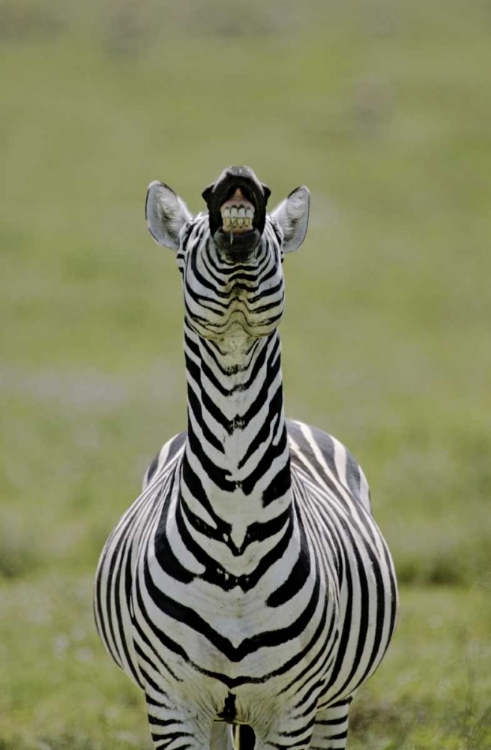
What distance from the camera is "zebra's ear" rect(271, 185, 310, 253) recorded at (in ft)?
14.1

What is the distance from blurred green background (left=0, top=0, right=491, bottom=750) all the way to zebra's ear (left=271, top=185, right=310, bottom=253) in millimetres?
2820

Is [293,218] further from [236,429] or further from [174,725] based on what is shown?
[174,725]

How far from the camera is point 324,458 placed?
18.9 ft

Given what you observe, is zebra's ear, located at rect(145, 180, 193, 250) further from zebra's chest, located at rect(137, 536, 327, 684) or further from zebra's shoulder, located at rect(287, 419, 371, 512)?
zebra's shoulder, located at rect(287, 419, 371, 512)

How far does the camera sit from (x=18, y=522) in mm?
12031

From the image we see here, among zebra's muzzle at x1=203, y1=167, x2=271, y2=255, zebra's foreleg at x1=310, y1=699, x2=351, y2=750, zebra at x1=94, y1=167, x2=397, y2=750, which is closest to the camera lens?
zebra's muzzle at x1=203, y1=167, x2=271, y2=255

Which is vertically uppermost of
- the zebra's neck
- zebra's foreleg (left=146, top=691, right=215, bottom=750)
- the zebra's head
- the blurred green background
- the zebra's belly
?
the blurred green background

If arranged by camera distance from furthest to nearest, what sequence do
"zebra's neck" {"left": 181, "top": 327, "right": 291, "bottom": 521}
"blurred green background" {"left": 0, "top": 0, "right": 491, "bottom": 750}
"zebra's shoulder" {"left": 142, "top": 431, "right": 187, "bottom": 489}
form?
"blurred green background" {"left": 0, "top": 0, "right": 491, "bottom": 750}, "zebra's shoulder" {"left": 142, "top": 431, "right": 187, "bottom": 489}, "zebra's neck" {"left": 181, "top": 327, "right": 291, "bottom": 521}

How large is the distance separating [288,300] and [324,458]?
62.2 feet

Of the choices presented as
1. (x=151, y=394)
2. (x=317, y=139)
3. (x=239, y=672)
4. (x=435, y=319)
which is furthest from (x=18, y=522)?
(x=317, y=139)

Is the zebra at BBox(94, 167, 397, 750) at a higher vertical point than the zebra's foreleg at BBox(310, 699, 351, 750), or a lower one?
higher

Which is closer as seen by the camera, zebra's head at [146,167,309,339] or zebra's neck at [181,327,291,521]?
zebra's head at [146,167,309,339]

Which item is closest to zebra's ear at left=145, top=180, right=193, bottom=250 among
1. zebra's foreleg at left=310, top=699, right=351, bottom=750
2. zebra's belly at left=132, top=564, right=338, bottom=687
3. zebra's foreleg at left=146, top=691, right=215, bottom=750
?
zebra's belly at left=132, top=564, right=338, bottom=687

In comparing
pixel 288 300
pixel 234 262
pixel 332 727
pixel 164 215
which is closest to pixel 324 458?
pixel 332 727
